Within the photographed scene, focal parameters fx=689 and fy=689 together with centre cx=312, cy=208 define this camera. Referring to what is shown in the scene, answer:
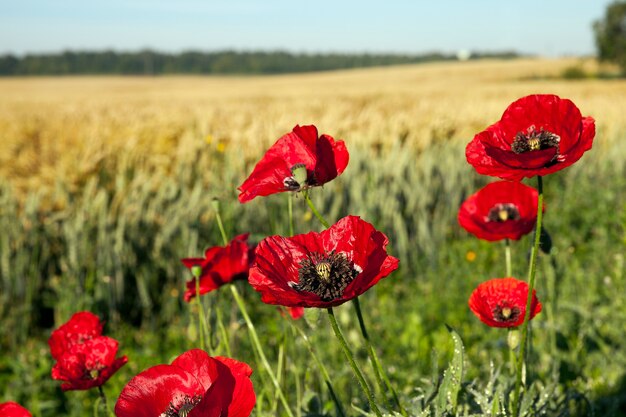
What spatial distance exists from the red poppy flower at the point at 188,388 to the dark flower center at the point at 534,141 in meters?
0.47

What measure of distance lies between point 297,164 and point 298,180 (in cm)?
4

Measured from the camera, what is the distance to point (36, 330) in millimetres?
3258

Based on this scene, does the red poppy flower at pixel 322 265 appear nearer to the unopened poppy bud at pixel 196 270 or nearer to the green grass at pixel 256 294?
the unopened poppy bud at pixel 196 270

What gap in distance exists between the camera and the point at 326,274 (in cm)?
84

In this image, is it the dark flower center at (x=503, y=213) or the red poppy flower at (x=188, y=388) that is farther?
the dark flower center at (x=503, y=213)

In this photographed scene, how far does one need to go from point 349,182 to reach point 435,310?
111 cm

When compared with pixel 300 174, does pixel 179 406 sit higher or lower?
lower

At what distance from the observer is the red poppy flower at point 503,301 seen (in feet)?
3.61

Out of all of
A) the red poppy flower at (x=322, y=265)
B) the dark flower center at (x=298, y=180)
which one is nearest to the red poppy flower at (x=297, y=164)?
the dark flower center at (x=298, y=180)

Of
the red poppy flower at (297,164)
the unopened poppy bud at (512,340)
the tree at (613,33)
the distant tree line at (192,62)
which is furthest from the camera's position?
the distant tree line at (192,62)

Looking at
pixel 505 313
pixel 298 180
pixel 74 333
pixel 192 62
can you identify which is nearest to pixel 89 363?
pixel 74 333

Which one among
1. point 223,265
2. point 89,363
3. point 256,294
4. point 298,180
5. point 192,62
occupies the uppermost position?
point 192,62

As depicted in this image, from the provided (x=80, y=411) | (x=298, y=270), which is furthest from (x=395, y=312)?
(x=298, y=270)

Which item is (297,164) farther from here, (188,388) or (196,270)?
(188,388)
